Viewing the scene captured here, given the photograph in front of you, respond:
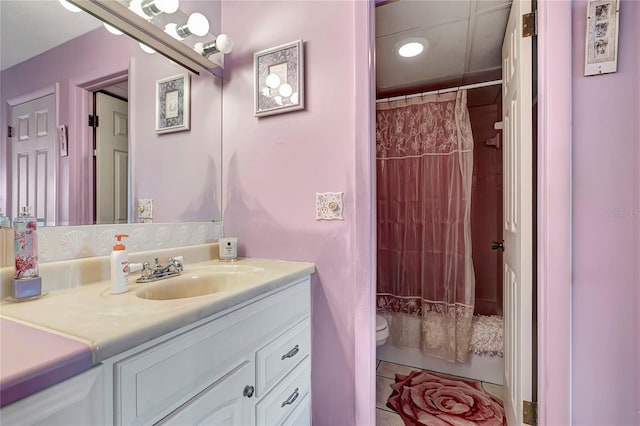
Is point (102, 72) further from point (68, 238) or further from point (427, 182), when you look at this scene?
point (427, 182)

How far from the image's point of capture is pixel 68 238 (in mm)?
940

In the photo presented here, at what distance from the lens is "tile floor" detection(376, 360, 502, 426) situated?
1.52m

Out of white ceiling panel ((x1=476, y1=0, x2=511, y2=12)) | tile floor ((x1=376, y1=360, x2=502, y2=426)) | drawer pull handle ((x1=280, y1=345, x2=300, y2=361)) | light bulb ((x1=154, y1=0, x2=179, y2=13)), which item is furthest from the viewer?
tile floor ((x1=376, y1=360, x2=502, y2=426))

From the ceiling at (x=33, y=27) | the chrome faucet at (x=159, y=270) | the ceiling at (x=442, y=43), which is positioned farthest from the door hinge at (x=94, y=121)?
the ceiling at (x=442, y=43)

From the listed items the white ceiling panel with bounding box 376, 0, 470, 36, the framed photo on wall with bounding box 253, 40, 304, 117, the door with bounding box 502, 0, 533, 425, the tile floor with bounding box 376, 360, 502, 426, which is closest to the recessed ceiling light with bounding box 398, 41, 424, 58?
Result: the white ceiling panel with bounding box 376, 0, 470, 36

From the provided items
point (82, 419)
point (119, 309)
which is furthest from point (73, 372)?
point (119, 309)

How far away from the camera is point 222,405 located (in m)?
0.76

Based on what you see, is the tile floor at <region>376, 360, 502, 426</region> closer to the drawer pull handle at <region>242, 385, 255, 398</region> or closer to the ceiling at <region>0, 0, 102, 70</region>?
the drawer pull handle at <region>242, 385, 255, 398</region>

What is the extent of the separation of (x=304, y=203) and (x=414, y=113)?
140cm

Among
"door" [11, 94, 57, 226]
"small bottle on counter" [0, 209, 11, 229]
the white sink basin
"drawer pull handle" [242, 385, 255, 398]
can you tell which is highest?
"door" [11, 94, 57, 226]

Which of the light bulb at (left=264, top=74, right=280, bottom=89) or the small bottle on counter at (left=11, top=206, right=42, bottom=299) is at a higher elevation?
the light bulb at (left=264, top=74, right=280, bottom=89)

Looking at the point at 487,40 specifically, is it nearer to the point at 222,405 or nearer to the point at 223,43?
the point at 223,43

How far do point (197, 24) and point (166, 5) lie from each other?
0.48ft

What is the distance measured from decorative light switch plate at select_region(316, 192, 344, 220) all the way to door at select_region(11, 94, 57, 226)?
0.92m
